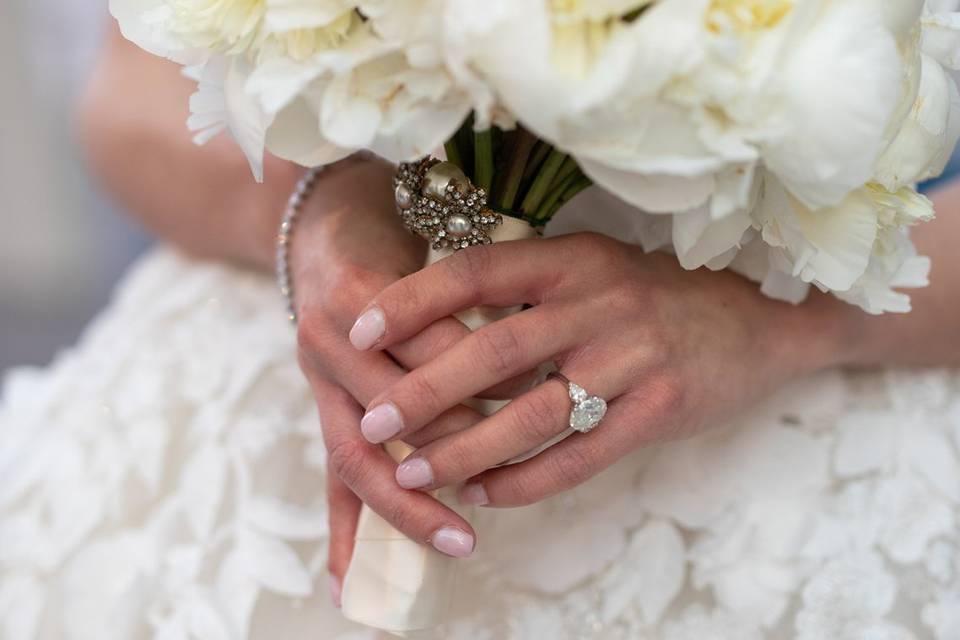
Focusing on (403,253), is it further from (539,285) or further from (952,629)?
(952,629)

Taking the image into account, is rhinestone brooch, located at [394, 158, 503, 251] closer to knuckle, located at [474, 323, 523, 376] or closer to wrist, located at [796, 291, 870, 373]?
knuckle, located at [474, 323, 523, 376]

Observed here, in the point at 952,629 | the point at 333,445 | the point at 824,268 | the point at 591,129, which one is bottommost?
the point at 952,629

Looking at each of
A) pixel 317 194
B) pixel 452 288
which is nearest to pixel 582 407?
pixel 452 288

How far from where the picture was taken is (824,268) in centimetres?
51

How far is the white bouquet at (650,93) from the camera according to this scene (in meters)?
0.40

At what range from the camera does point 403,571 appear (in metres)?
0.60

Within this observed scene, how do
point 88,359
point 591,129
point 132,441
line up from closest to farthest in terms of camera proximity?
1. point 591,129
2. point 132,441
3. point 88,359

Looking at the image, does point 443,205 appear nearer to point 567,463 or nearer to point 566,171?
point 566,171

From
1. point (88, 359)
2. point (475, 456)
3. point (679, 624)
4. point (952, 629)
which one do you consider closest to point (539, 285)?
point (475, 456)

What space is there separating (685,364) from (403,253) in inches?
8.7

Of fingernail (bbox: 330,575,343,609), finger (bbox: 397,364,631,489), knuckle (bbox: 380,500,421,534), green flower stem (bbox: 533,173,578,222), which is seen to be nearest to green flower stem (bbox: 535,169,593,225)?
green flower stem (bbox: 533,173,578,222)

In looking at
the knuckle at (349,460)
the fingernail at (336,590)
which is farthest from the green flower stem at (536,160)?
the fingernail at (336,590)

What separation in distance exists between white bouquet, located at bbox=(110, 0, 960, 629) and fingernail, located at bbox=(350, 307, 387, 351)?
0.10 meters

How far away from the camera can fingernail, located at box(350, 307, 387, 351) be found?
1.80 ft
